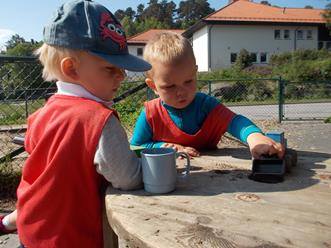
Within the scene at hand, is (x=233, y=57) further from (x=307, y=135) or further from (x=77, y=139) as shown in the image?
(x=77, y=139)

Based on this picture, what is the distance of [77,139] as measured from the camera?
130cm

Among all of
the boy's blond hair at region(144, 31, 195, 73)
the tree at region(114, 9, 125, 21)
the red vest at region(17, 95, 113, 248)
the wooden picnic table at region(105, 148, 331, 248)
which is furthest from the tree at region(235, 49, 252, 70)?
the tree at region(114, 9, 125, 21)

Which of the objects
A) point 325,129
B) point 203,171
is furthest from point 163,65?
point 325,129

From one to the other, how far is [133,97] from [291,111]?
7422 mm

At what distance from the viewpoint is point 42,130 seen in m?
1.39

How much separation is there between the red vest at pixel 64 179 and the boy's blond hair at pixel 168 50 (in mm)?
574

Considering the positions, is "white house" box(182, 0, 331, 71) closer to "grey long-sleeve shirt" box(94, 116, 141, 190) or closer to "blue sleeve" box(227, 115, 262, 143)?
"blue sleeve" box(227, 115, 262, 143)

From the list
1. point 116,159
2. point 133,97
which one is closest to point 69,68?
point 116,159

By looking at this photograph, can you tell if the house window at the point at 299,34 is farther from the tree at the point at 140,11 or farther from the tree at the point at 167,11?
the tree at the point at 140,11

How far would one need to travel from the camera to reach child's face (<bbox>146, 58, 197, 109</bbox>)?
6.07ft

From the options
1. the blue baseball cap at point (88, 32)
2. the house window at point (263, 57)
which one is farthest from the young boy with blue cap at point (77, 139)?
the house window at point (263, 57)

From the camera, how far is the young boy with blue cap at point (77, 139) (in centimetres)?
129

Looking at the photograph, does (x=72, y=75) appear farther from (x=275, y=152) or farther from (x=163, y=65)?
(x=275, y=152)

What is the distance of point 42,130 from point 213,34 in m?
36.4
